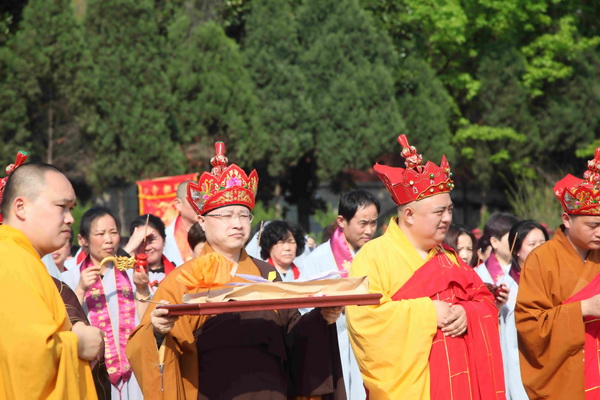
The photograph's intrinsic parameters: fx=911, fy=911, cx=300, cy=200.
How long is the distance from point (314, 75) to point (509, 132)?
5.42 meters

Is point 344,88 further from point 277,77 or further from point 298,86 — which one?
point 277,77

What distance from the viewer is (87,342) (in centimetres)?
366

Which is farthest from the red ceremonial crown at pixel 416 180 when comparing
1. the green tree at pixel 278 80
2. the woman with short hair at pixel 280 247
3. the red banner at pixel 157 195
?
the green tree at pixel 278 80

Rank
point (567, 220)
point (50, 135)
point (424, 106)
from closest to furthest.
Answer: point (567, 220) → point (50, 135) → point (424, 106)

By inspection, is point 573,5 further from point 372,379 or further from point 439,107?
point 372,379

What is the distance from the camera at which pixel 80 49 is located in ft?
57.5

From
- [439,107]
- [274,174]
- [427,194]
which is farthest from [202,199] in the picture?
[439,107]

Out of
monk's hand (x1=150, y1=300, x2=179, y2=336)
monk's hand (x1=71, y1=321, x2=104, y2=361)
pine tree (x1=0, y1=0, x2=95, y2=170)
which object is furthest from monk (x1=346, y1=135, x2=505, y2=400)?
pine tree (x1=0, y1=0, x2=95, y2=170)

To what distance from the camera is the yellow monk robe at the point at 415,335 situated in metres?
4.58

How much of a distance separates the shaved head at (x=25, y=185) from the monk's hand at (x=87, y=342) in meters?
0.55

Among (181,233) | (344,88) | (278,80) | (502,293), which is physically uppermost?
(278,80)

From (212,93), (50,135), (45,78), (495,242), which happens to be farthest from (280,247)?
(212,93)

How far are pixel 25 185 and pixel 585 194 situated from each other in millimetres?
2956

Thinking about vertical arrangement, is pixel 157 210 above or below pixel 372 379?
above
